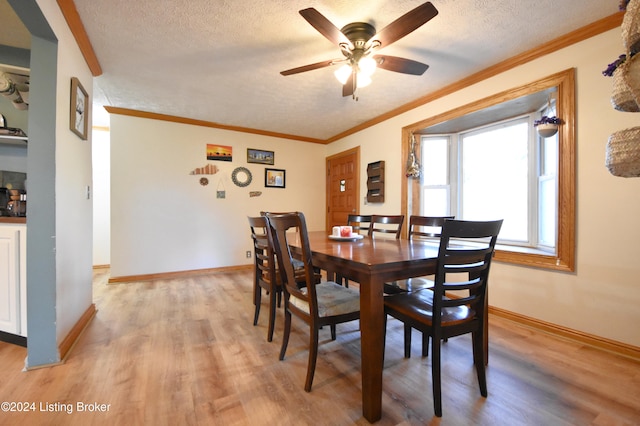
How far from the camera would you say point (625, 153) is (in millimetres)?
838

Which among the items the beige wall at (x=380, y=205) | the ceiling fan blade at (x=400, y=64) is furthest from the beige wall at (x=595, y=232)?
the ceiling fan blade at (x=400, y=64)

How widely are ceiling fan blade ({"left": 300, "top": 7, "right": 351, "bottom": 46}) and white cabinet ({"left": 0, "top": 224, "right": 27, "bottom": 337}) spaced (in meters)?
2.23

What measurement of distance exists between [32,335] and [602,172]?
387 centimetres

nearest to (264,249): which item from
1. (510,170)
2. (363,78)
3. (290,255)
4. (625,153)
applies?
(290,255)

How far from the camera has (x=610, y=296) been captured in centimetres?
184

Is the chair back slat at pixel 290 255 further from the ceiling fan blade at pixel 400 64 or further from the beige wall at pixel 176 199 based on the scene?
the beige wall at pixel 176 199

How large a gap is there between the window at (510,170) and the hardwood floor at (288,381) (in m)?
0.84

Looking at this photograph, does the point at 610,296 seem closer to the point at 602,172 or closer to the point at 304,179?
the point at 602,172

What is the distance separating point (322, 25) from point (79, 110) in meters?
1.92

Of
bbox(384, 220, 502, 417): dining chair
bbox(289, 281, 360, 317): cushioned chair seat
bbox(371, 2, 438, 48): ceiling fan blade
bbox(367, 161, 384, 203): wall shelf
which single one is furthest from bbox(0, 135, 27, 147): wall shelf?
bbox(367, 161, 384, 203): wall shelf

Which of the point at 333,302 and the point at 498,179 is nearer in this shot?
the point at 333,302

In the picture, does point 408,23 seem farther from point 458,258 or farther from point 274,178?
point 274,178

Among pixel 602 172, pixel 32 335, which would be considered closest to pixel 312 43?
pixel 602 172

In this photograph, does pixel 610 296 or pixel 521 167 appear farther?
pixel 521 167
